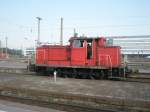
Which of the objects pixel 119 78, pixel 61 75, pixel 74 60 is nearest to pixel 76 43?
pixel 74 60

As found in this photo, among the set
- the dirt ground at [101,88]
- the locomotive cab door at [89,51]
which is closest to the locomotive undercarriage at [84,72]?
the locomotive cab door at [89,51]

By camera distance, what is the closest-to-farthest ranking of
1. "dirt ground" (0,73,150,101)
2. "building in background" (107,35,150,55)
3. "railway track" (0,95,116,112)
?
"railway track" (0,95,116,112) → "dirt ground" (0,73,150,101) → "building in background" (107,35,150,55)

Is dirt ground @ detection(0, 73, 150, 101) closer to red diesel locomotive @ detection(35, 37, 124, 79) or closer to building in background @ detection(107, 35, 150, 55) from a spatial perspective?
red diesel locomotive @ detection(35, 37, 124, 79)

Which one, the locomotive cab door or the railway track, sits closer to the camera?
the railway track

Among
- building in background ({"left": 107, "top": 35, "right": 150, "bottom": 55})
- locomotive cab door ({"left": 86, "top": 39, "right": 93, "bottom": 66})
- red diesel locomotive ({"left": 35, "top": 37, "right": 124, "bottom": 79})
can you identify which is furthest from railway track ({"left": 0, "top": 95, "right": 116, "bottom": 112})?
building in background ({"left": 107, "top": 35, "right": 150, "bottom": 55})

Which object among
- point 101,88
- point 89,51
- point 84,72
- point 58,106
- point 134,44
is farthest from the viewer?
point 134,44

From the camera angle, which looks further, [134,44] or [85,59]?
[134,44]

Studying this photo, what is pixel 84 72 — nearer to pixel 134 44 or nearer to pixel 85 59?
pixel 85 59

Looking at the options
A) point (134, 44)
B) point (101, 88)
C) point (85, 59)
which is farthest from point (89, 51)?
point (134, 44)

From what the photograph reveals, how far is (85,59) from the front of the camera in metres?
18.3

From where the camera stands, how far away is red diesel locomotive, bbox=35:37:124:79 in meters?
17.6

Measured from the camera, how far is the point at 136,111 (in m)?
8.66

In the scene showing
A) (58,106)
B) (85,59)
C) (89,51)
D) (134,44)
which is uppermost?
(134,44)

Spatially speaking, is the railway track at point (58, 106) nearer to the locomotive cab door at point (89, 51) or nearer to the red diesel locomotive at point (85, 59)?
the red diesel locomotive at point (85, 59)
